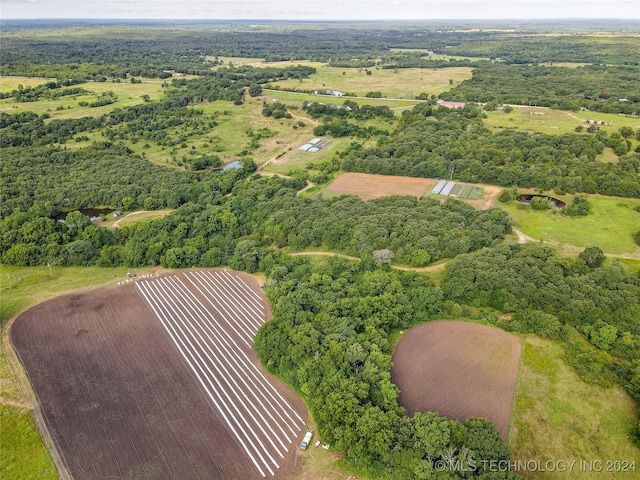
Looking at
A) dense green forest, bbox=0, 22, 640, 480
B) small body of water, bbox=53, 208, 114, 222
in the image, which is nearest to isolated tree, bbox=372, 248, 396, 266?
dense green forest, bbox=0, 22, 640, 480

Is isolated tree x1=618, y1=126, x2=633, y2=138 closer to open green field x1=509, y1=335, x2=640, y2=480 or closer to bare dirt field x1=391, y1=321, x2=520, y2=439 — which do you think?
bare dirt field x1=391, y1=321, x2=520, y2=439

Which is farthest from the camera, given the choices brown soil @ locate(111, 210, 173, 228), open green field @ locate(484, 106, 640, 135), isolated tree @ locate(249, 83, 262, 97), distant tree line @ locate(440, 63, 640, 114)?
isolated tree @ locate(249, 83, 262, 97)

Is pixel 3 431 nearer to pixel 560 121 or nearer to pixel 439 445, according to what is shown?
pixel 439 445

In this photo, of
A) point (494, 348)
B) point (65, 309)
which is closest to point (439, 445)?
point (494, 348)

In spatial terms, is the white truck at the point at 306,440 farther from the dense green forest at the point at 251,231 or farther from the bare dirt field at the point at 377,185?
the bare dirt field at the point at 377,185

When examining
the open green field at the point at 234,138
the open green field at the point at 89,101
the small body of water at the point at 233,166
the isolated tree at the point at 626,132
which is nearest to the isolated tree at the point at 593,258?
the isolated tree at the point at 626,132

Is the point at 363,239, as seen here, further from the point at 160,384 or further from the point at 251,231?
the point at 160,384
